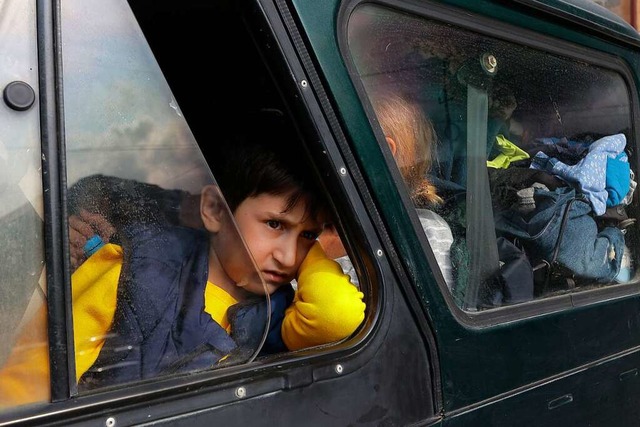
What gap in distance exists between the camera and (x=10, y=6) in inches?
38.8

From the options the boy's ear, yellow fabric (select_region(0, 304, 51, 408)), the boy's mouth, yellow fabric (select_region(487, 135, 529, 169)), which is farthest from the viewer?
yellow fabric (select_region(487, 135, 529, 169))

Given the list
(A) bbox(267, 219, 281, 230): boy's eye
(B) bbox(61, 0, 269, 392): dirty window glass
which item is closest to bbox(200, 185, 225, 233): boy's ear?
(B) bbox(61, 0, 269, 392): dirty window glass

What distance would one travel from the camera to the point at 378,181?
4.59 feet

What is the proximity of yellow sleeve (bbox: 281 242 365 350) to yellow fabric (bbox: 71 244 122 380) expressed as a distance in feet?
1.35

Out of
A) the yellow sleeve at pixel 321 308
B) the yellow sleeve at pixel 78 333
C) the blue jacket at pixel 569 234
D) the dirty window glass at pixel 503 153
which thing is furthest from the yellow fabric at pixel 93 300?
the blue jacket at pixel 569 234

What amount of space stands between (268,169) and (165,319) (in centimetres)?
45

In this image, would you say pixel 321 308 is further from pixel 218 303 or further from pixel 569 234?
pixel 569 234

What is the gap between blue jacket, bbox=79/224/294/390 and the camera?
3.59ft

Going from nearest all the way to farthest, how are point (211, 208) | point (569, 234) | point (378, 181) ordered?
1. point (211, 208)
2. point (378, 181)
3. point (569, 234)

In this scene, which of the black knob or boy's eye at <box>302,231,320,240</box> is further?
boy's eye at <box>302,231,320,240</box>

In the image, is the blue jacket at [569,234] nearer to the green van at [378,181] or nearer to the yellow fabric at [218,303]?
the green van at [378,181]

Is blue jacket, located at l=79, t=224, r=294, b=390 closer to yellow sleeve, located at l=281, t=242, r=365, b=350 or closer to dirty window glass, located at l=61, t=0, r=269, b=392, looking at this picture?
dirty window glass, located at l=61, t=0, r=269, b=392

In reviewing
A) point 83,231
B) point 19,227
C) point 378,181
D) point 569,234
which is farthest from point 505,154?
point 19,227

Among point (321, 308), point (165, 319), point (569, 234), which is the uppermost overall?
point (165, 319)
